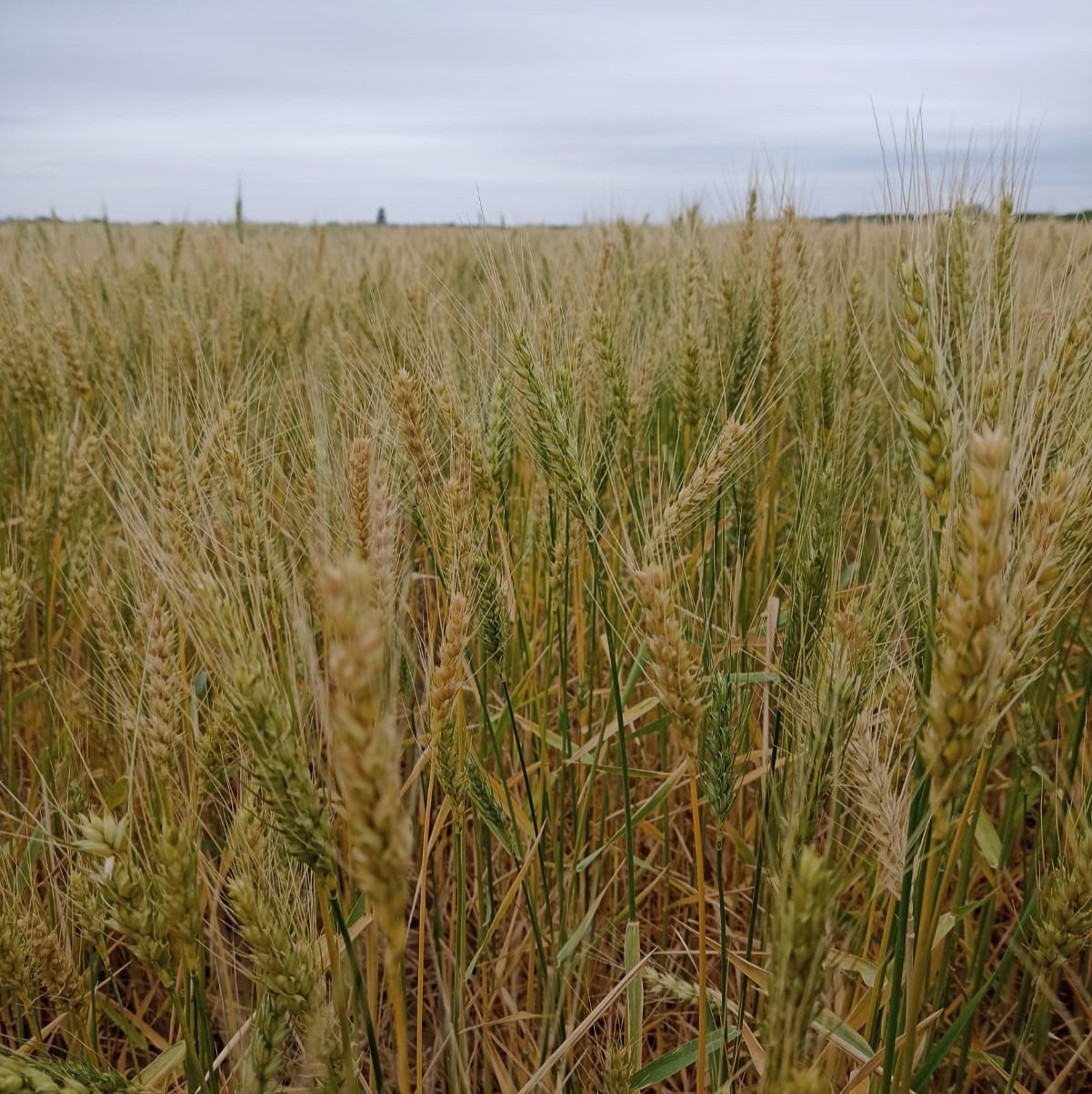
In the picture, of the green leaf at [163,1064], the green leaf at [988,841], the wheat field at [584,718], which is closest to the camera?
the wheat field at [584,718]

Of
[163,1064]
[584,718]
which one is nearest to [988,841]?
[584,718]

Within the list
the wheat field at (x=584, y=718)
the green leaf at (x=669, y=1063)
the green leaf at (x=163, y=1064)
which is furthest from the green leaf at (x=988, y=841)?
the green leaf at (x=163, y=1064)

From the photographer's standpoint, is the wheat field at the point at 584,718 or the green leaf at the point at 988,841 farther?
the green leaf at the point at 988,841

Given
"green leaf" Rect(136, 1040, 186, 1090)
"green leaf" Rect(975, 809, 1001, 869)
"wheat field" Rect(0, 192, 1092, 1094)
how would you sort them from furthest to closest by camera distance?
"green leaf" Rect(975, 809, 1001, 869) < "green leaf" Rect(136, 1040, 186, 1090) < "wheat field" Rect(0, 192, 1092, 1094)

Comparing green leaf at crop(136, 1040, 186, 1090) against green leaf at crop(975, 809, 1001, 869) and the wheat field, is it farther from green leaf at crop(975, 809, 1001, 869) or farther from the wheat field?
green leaf at crop(975, 809, 1001, 869)

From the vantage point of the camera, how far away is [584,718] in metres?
2.01

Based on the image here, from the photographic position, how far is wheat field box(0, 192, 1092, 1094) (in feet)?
2.61

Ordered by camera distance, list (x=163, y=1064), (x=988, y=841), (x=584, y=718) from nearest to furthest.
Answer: (x=163, y=1064) < (x=988, y=841) < (x=584, y=718)

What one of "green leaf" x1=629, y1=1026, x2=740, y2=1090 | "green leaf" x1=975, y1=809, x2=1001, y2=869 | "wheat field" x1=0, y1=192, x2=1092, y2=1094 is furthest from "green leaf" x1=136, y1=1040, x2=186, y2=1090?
"green leaf" x1=975, y1=809, x2=1001, y2=869

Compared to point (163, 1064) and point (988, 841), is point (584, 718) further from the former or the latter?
point (163, 1064)

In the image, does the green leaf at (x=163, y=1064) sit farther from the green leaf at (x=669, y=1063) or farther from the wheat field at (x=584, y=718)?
the green leaf at (x=669, y=1063)

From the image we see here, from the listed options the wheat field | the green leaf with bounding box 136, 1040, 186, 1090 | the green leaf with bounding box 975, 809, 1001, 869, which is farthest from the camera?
the green leaf with bounding box 975, 809, 1001, 869

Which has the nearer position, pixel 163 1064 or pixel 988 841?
pixel 163 1064

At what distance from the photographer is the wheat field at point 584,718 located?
80cm
